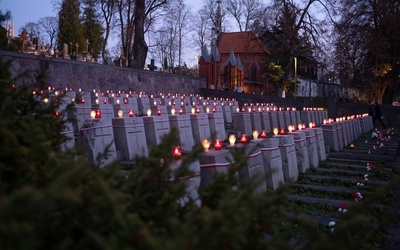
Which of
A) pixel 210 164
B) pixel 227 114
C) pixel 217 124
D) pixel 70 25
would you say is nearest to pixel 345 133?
pixel 217 124

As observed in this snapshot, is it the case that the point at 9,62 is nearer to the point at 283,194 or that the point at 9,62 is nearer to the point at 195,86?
the point at 283,194

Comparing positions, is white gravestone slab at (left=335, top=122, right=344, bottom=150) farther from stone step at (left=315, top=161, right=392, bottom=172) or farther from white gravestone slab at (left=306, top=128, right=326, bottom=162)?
stone step at (left=315, top=161, right=392, bottom=172)

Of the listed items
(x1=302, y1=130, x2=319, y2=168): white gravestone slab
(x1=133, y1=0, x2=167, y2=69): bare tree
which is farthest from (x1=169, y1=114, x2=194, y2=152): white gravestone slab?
(x1=133, y1=0, x2=167, y2=69): bare tree

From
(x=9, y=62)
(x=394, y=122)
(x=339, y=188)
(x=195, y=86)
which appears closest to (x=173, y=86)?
(x=195, y=86)

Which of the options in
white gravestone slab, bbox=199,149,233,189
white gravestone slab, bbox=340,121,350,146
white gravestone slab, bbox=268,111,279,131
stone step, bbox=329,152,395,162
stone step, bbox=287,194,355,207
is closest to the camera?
white gravestone slab, bbox=199,149,233,189

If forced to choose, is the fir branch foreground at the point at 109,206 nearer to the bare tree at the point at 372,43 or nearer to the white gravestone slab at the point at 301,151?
the white gravestone slab at the point at 301,151

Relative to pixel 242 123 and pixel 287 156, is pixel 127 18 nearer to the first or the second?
pixel 242 123

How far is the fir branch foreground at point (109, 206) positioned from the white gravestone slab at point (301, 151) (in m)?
6.68

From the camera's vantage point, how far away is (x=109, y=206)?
62.4 inches

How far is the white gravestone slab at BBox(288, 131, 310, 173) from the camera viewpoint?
30.0ft

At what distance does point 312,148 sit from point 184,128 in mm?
3363

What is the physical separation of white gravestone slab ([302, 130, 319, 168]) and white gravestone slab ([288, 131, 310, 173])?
49 centimetres

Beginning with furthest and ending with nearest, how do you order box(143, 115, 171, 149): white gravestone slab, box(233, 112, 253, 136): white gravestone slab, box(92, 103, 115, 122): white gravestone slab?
box(233, 112, 253, 136): white gravestone slab → box(92, 103, 115, 122): white gravestone slab → box(143, 115, 171, 149): white gravestone slab

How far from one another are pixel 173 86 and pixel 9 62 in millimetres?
27379
